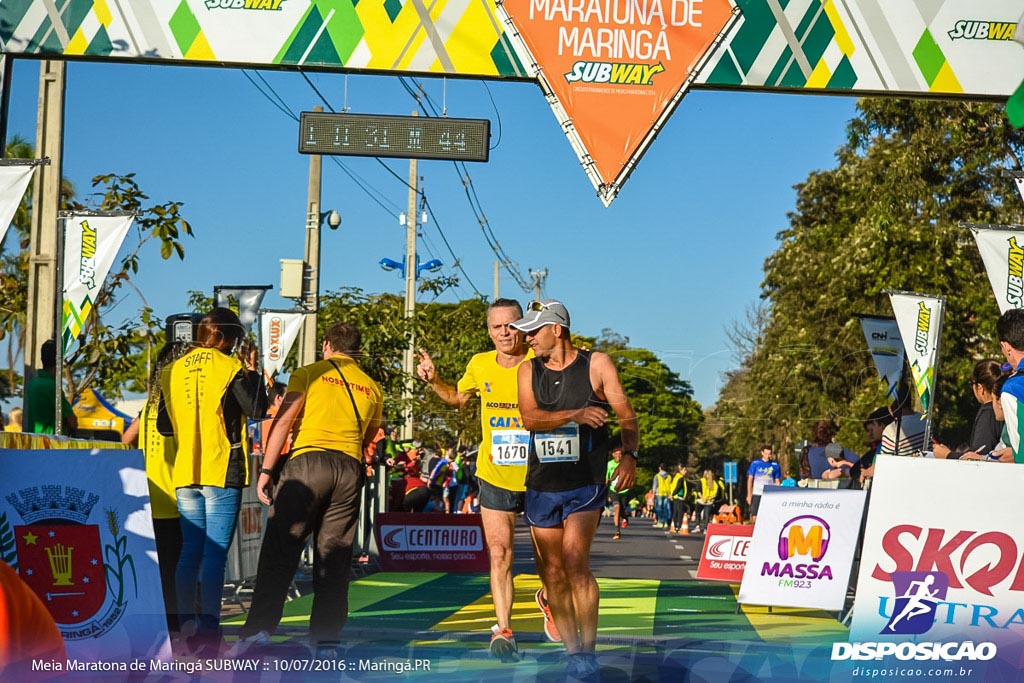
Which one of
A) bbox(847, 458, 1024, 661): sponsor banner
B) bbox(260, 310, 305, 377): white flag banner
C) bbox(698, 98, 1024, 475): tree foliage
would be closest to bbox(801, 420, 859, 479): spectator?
bbox(698, 98, 1024, 475): tree foliage

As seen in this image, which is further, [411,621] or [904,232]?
[904,232]

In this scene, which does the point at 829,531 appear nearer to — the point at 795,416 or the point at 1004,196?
the point at 795,416

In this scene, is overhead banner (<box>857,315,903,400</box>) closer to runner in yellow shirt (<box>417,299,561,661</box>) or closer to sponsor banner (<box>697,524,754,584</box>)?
runner in yellow shirt (<box>417,299,561,661</box>)

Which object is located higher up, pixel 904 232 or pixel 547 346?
pixel 904 232

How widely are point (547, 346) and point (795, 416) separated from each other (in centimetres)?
246

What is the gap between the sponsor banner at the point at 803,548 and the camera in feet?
32.3

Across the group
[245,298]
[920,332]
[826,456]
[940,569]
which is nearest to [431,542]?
[826,456]

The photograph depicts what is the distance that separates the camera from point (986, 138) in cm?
905

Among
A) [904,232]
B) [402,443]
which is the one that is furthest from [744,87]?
[402,443]

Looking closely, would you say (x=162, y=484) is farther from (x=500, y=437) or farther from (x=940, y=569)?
(x=940, y=569)

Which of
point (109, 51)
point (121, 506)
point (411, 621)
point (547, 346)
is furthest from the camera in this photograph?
point (411, 621)

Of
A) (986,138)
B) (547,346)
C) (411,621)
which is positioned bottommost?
(411,621)

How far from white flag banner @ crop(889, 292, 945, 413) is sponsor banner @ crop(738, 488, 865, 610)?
1658 mm

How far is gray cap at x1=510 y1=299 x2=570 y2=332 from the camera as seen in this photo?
21.8 ft
